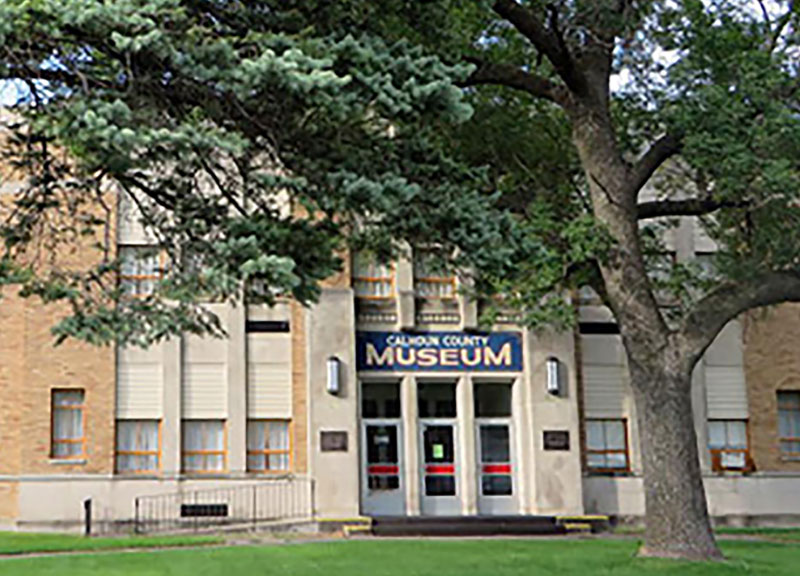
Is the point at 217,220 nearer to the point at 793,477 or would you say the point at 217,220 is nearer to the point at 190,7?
the point at 190,7

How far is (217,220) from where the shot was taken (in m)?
12.2

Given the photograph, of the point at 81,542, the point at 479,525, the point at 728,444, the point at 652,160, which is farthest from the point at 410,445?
the point at 652,160

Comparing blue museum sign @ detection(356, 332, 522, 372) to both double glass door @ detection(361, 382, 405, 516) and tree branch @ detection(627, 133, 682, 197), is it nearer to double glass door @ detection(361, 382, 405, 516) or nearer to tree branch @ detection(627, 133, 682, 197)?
double glass door @ detection(361, 382, 405, 516)

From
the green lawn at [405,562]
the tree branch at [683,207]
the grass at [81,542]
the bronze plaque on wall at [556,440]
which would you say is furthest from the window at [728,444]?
the grass at [81,542]

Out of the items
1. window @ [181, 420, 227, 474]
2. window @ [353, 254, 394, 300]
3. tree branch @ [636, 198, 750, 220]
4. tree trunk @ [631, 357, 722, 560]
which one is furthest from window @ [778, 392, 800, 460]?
window @ [181, 420, 227, 474]

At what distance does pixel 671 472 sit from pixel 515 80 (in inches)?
264

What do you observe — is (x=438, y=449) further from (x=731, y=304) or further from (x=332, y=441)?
(x=731, y=304)

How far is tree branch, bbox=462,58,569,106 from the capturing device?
735 inches

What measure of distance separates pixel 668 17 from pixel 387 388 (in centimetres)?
1188

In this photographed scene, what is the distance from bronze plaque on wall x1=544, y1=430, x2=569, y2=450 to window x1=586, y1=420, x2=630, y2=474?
124 centimetres

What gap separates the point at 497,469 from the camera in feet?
94.5

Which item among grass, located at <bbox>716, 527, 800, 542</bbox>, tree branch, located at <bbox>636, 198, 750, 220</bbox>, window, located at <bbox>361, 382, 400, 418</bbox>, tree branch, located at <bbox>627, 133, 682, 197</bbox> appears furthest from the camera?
window, located at <bbox>361, 382, 400, 418</bbox>

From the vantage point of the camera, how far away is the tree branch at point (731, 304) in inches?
757

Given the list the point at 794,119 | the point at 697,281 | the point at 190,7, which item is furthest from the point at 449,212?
the point at 697,281
